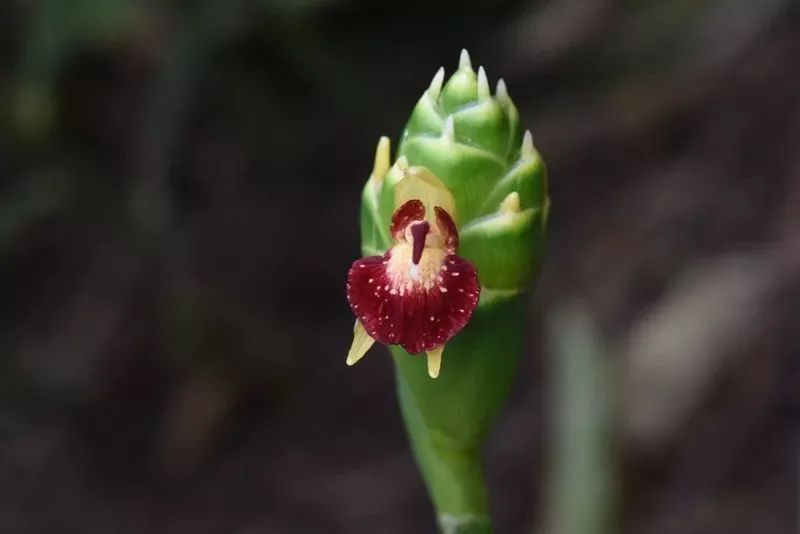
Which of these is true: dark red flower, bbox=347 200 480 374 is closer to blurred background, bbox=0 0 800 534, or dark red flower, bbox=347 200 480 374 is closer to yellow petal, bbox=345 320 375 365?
yellow petal, bbox=345 320 375 365

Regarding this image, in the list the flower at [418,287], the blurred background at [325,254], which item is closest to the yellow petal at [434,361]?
the flower at [418,287]

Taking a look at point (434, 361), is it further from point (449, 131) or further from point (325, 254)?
point (325, 254)

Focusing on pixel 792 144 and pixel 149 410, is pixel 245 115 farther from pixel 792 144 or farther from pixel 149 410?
pixel 792 144

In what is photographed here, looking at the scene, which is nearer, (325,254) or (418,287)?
(418,287)

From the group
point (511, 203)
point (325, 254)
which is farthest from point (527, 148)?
point (325, 254)

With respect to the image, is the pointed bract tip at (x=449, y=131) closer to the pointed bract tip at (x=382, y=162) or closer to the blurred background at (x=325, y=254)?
the pointed bract tip at (x=382, y=162)

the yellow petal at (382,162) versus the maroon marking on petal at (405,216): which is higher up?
the yellow petal at (382,162)

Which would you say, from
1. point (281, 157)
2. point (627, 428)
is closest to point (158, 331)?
point (281, 157)
